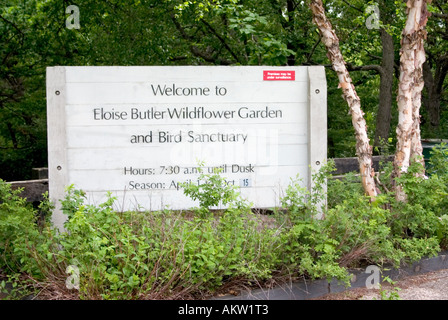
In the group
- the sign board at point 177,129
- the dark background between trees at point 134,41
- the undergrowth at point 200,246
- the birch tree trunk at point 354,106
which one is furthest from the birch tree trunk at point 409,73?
the dark background between trees at point 134,41

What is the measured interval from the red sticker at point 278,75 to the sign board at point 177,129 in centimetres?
1

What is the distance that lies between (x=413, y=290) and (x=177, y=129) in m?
2.77

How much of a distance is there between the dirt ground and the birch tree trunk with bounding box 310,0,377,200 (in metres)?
1.32

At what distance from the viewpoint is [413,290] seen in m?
5.53

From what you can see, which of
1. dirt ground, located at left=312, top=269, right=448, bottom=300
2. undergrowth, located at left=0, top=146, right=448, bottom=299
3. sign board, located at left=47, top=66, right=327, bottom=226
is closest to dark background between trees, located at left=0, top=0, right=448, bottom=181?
sign board, located at left=47, top=66, right=327, bottom=226

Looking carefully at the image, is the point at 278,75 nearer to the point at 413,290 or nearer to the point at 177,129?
the point at 177,129

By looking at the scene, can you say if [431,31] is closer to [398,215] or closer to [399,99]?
[399,99]

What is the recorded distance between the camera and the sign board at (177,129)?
20.3 ft

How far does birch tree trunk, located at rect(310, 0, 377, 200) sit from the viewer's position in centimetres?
704

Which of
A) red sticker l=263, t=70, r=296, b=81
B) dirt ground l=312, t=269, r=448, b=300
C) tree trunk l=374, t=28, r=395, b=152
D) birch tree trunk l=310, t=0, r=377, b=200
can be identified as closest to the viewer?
dirt ground l=312, t=269, r=448, b=300

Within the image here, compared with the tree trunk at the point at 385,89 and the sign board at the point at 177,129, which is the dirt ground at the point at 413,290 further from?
the tree trunk at the point at 385,89

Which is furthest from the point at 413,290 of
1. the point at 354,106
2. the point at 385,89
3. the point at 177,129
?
the point at 385,89

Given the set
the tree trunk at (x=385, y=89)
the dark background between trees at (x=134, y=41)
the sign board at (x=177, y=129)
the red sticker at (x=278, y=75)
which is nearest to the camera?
the sign board at (x=177, y=129)

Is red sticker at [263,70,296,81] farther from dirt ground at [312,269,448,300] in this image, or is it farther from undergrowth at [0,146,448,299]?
dirt ground at [312,269,448,300]
